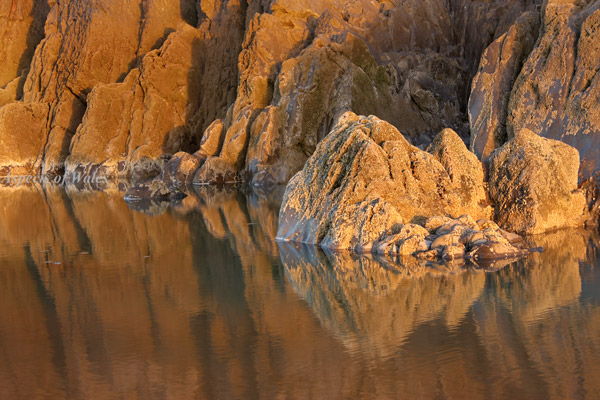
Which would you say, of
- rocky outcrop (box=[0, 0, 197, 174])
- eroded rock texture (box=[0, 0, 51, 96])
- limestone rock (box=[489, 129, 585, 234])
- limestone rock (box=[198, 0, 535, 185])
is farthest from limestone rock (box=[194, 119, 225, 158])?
eroded rock texture (box=[0, 0, 51, 96])

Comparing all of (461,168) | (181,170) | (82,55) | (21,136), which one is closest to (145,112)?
(82,55)

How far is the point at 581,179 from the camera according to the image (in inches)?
787

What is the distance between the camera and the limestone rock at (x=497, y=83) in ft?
84.2

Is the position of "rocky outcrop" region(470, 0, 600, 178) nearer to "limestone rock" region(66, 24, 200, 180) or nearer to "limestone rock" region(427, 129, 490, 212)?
"limestone rock" region(427, 129, 490, 212)

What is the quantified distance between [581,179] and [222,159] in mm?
29692

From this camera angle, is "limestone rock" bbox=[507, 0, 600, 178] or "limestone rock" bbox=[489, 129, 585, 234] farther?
"limestone rock" bbox=[507, 0, 600, 178]

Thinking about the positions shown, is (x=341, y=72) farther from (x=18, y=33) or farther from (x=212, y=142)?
(x=18, y=33)

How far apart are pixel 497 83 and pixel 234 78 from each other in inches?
1429

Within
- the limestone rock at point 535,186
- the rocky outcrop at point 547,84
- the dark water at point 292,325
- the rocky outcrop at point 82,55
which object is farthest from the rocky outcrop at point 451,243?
the rocky outcrop at point 82,55

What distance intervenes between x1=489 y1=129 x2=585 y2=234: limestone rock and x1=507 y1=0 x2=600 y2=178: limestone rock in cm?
174

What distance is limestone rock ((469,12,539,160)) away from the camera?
2567cm

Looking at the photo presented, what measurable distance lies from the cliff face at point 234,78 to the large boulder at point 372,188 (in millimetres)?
24633

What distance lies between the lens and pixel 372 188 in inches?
672

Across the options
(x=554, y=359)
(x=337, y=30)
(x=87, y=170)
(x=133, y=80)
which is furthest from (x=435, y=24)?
(x=554, y=359)
